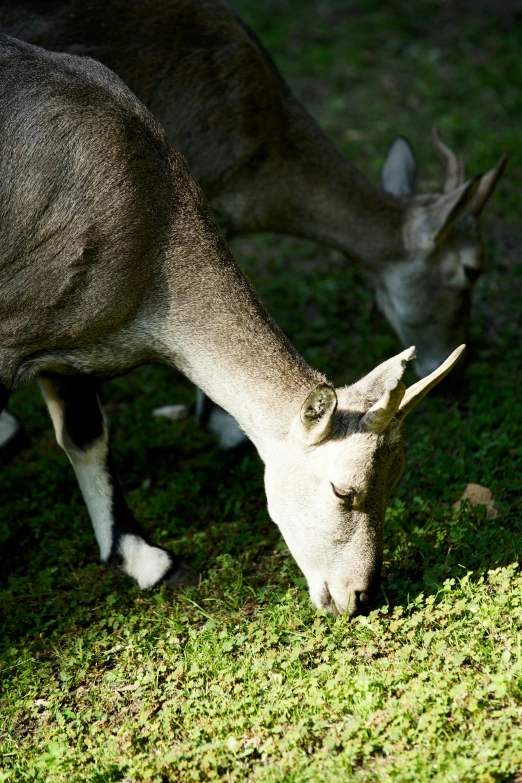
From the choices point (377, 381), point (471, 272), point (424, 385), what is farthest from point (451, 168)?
point (424, 385)

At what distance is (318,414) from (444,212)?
3.52m

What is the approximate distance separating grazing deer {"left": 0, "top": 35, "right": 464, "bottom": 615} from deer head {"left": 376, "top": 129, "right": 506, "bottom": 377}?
2912mm

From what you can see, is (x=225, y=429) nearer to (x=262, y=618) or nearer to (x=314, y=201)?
(x=314, y=201)

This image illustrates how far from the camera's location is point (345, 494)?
4676 millimetres

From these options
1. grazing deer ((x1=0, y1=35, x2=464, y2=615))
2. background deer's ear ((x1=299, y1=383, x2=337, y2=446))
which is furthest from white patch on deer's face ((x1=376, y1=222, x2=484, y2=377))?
background deer's ear ((x1=299, y1=383, x2=337, y2=446))

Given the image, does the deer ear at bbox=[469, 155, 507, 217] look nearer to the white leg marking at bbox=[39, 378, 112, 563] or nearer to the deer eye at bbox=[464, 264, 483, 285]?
the deer eye at bbox=[464, 264, 483, 285]

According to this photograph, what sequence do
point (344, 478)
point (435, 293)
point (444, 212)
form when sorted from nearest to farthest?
point (344, 478)
point (444, 212)
point (435, 293)

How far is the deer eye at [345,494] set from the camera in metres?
4.67

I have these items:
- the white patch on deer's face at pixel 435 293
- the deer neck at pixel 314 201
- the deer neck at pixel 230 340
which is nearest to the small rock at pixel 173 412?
the deer neck at pixel 314 201

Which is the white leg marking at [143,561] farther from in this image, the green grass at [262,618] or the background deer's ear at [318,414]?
the background deer's ear at [318,414]

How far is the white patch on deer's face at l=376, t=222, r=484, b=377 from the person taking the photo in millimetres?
7809

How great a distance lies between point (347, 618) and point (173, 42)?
4586 millimetres

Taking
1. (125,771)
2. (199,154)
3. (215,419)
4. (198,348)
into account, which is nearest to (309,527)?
(198,348)

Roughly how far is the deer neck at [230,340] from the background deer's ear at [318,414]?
261 millimetres
